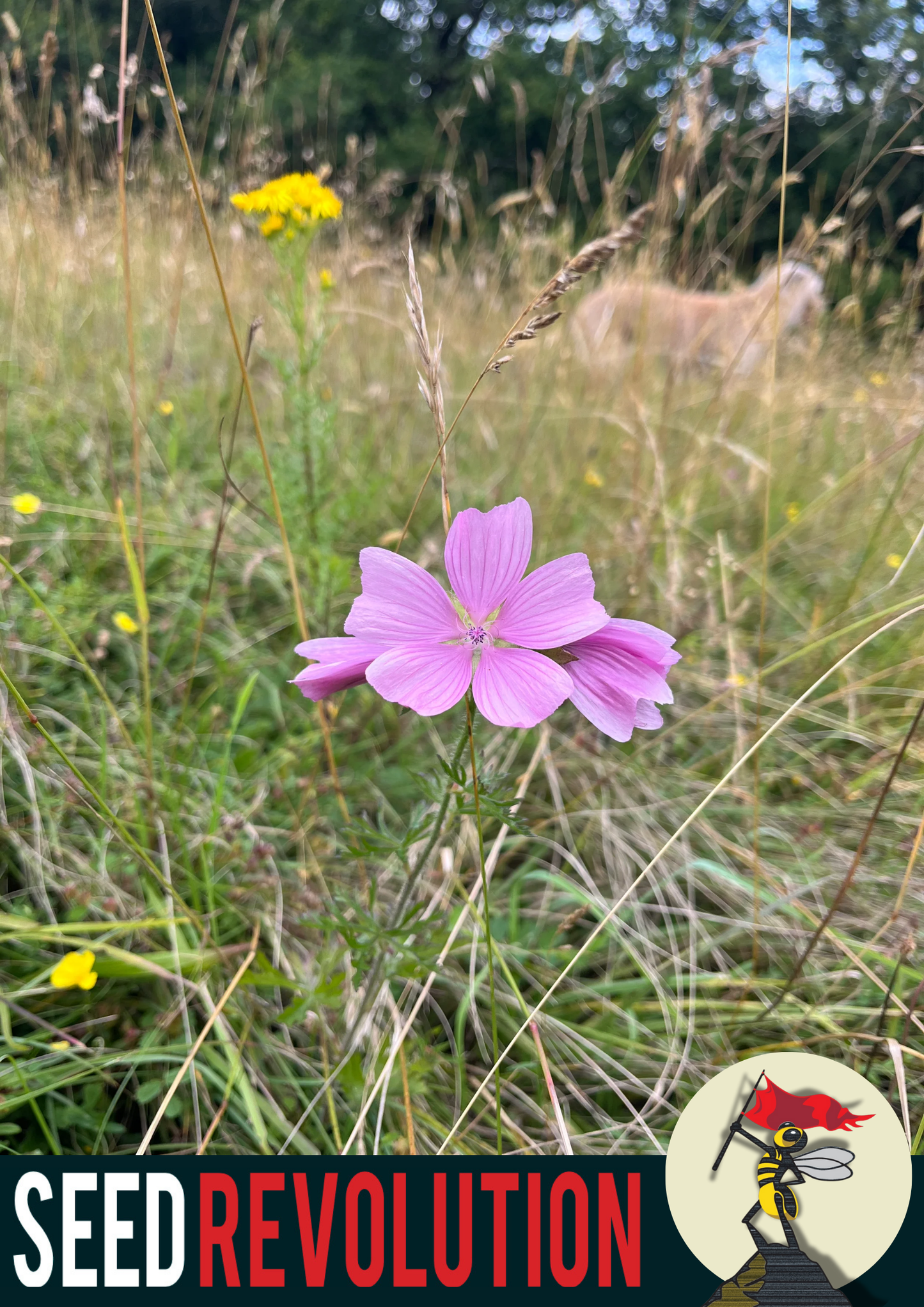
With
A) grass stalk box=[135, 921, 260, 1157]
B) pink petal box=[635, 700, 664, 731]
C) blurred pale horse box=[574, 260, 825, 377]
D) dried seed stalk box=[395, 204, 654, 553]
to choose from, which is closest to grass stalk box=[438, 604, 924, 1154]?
pink petal box=[635, 700, 664, 731]

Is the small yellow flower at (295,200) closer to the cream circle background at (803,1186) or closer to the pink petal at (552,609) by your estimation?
the pink petal at (552,609)

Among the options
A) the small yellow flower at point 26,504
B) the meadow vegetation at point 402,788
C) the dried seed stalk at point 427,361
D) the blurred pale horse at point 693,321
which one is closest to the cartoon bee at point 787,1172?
the meadow vegetation at point 402,788

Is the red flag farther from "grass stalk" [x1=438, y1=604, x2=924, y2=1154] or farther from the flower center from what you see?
the flower center

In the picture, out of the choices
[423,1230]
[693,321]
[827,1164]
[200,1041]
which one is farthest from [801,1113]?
[693,321]

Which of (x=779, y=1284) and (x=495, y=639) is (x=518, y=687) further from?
(x=779, y=1284)

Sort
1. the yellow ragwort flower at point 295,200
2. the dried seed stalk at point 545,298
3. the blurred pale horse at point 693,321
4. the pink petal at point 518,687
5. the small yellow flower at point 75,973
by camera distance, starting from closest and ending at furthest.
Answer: the pink petal at point 518,687 → the dried seed stalk at point 545,298 → the small yellow flower at point 75,973 → the yellow ragwort flower at point 295,200 → the blurred pale horse at point 693,321
